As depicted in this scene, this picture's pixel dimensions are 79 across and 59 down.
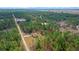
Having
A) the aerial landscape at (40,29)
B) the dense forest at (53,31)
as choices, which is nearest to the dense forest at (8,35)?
the aerial landscape at (40,29)

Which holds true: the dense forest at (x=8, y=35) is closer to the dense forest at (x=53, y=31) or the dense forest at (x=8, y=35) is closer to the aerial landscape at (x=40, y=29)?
the aerial landscape at (x=40, y=29)

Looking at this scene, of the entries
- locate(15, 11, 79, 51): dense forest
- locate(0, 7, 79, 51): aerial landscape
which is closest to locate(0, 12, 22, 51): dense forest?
locate(0, 7, 79, 51): aerial landscape

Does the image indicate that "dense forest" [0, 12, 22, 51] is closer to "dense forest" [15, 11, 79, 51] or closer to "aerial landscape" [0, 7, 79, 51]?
"aerial landscape" [0, 7, 79, 51]

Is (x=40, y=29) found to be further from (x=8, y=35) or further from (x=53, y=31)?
→ (x=8, y=35)

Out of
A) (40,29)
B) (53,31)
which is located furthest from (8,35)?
(53,31)

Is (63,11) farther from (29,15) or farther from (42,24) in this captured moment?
(29,15)
